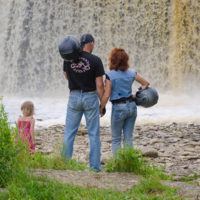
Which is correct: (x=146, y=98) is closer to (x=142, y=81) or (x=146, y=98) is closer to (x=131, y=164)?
(x=142, y=81)

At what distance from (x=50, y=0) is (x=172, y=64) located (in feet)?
27.7

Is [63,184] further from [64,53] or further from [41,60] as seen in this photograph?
[41,60]

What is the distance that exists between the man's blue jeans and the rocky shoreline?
18 cm

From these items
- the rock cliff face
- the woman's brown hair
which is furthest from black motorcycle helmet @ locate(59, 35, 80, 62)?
the rock cliff face

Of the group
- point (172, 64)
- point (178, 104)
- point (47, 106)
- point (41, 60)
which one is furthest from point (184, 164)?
point (41, 60)

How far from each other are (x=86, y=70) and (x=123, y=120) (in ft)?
2.71

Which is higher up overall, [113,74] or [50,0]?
[50,0]

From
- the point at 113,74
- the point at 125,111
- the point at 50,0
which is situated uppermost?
the point at 50,0

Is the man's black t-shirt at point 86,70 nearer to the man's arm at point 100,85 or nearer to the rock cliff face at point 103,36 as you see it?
the man's arm at point 100,85

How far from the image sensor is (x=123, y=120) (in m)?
3.58

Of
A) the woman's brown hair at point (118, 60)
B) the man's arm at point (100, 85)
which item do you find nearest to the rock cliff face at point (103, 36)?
the woman's brown hair at point (118, 60)

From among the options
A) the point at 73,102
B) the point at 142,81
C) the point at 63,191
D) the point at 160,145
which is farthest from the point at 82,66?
the point at 160,145

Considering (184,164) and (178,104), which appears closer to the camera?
(184,164)

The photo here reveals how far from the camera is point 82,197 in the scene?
233cm
